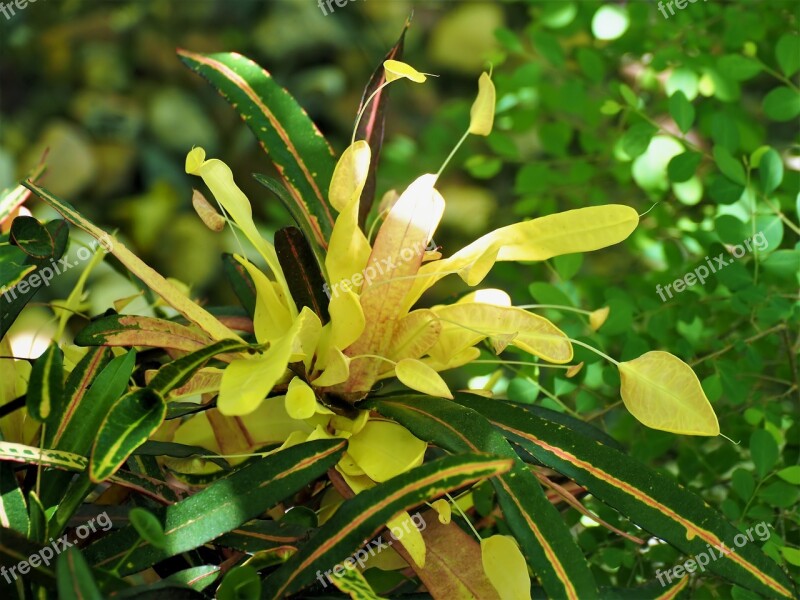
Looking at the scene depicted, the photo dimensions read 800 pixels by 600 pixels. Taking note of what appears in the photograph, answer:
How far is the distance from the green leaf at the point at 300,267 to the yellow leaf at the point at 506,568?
172 millimetres

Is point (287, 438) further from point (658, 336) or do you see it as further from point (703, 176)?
point (703, 176)

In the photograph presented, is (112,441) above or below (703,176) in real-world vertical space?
above

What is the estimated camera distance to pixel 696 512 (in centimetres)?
43

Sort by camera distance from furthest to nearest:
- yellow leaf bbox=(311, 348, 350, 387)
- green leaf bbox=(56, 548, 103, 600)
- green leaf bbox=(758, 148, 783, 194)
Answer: green leaf bbox=(758, 148, 783, 194)
yellow leaf bbox=(311, 348, 350, 387)
green leaf bbox=(56, 548, 103, 600)

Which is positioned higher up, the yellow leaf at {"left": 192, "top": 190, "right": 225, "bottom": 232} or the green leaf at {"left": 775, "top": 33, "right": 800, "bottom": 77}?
the yellow leaf at {"left": 192, "top": 190, "right": 225, "bottom": 232}

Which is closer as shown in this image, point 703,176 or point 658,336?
point 658,336

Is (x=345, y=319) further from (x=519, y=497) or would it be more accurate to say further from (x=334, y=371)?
(x=519, y=497)

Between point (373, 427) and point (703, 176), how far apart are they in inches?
24.0

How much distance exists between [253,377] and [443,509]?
12cm

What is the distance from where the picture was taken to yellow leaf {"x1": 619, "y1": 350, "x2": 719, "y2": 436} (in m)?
0.42

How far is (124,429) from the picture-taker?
39cm

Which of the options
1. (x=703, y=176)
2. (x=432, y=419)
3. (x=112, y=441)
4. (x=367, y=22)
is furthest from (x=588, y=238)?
(x=367, y=22)
